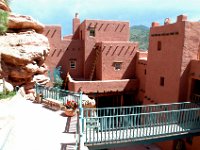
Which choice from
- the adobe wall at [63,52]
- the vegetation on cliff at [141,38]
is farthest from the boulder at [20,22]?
the vegetation on cliff at [141,38]

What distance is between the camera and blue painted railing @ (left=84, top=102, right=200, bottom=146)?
10.1 metres

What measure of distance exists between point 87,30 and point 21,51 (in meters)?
11.1

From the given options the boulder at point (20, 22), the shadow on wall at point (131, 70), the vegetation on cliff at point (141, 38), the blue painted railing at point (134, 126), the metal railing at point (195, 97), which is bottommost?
the blue painted railing at point (134, 126)

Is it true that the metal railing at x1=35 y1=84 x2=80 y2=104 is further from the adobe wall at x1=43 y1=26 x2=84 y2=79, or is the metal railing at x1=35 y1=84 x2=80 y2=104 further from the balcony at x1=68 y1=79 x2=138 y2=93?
the adobe wall at x1=43 y1=26 x2=84 y2=79

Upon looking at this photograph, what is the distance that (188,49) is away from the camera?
1563 cm

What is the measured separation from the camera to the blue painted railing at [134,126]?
33.1 feet

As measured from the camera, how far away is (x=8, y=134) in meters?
7.89

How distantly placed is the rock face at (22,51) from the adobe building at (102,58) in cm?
598

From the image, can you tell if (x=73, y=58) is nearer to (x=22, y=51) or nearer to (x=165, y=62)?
(x=22, y=51)

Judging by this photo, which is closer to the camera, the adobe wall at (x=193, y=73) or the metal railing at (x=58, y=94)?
the metal railing at (x=58, y=94)

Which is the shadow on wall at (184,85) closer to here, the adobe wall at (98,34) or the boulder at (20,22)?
the adobe wall at (98,34)

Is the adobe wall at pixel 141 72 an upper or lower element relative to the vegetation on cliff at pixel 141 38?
lower

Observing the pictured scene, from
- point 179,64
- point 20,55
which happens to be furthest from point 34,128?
point 179,64

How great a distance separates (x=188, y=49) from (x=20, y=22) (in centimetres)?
1435
